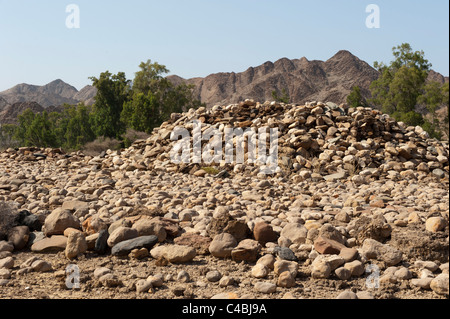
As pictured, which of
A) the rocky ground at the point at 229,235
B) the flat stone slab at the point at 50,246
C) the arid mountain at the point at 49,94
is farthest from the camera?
the arid mountain at the point at 49,94

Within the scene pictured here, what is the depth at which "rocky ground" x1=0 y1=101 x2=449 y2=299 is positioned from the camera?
2936 mm

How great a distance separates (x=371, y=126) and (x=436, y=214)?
19.0ft

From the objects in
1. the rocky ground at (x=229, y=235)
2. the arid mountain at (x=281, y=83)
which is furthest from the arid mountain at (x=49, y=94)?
the rocky ground at (x=229, y=235)

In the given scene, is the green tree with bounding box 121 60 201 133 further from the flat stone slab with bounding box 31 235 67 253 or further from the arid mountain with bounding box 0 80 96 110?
the arid mountain with bounding box 0 80 96 110

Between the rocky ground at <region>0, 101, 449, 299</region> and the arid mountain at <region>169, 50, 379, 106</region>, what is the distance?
2114 inches

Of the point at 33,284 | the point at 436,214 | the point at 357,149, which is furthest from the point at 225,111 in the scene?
the point at 33,284

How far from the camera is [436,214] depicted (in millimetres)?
4371

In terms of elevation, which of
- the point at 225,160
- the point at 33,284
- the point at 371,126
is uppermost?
the point at 371,126

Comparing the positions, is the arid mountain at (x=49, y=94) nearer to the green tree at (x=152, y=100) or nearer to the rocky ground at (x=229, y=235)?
the green tree at (x=152, y=100)

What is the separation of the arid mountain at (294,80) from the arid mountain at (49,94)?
95.5 feet

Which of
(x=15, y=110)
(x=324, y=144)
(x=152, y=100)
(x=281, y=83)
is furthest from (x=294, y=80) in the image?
(x=324, y=144)

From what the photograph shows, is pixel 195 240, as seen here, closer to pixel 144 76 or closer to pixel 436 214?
pixel 436 214

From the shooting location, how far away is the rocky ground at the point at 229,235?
9.63 ft

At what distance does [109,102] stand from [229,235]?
24716mm
